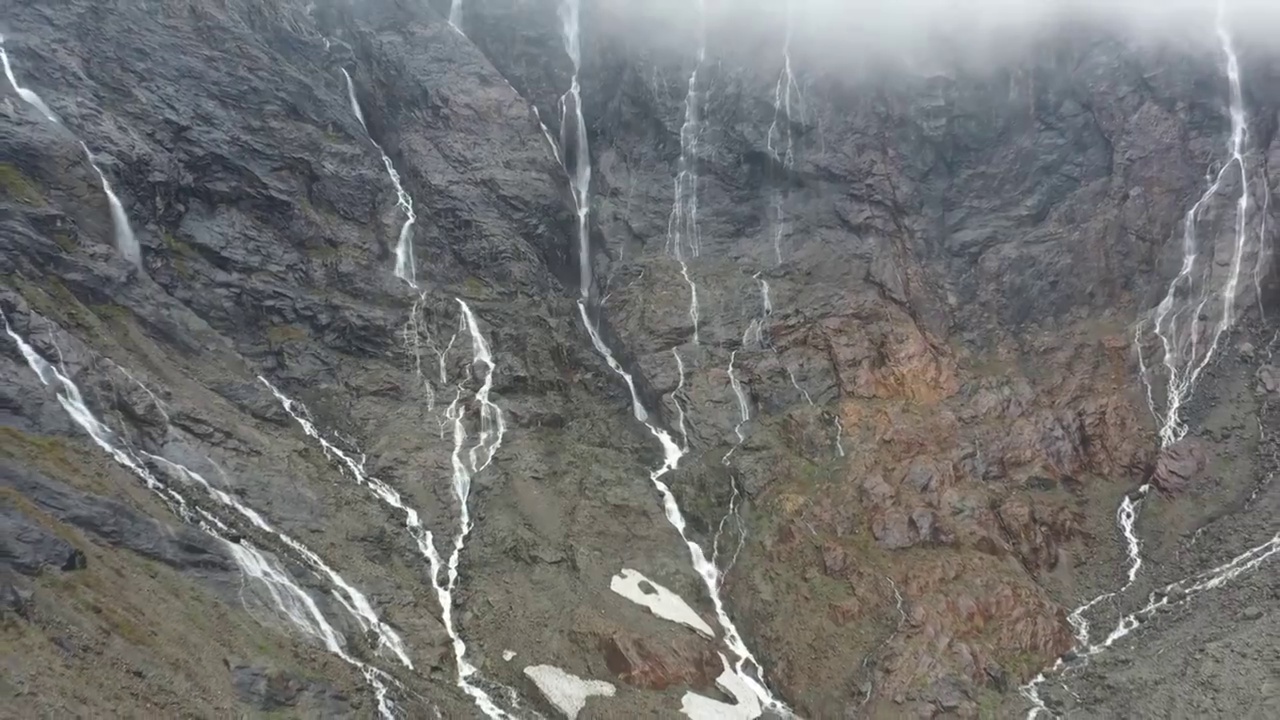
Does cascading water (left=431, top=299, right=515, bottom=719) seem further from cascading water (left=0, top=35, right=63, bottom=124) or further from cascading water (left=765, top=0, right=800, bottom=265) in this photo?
cascading water (left=0, top=35, right=63, bottom=124)

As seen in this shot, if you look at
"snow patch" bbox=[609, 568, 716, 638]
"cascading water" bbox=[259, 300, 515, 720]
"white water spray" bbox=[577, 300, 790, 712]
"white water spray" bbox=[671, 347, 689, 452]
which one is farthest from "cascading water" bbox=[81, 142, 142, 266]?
"snow patch" bbox=[609, 568, 716, 638]

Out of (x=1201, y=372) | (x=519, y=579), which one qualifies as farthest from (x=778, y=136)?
(x=519, y=579)

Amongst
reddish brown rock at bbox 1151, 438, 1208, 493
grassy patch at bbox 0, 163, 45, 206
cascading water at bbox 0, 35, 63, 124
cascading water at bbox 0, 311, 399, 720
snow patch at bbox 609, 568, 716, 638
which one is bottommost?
cascading water at bbox 0, 311, 399, 720

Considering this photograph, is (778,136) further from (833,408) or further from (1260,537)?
(1260,537)

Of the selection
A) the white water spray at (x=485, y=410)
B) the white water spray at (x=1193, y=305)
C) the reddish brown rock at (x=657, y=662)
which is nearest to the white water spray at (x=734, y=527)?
the reddish brown rock at (x=657, y=662)

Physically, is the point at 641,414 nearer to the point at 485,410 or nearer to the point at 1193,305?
the point at 485,410

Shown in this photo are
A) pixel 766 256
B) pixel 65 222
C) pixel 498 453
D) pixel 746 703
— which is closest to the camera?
pixel 746 703
